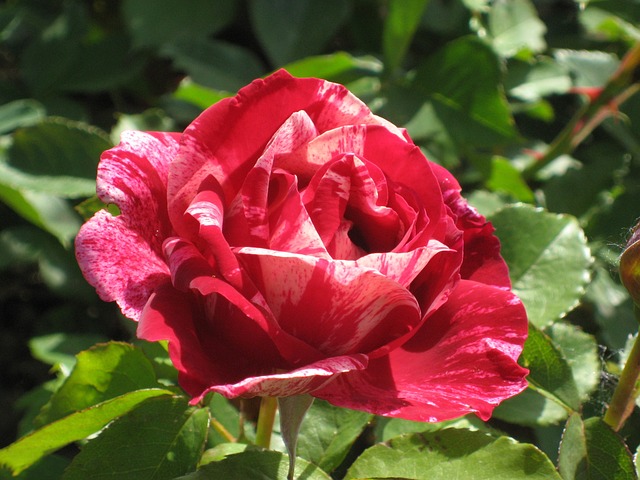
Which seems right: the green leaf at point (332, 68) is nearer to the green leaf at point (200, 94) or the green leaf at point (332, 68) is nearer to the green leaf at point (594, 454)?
the green leaf at point (200, 94)

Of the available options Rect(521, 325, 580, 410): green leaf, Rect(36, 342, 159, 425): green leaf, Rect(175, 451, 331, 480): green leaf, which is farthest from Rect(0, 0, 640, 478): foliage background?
Rect(175, 451, 331, 480): green leaf

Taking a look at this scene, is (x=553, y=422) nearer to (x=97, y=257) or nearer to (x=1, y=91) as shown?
(x=97, y=257)

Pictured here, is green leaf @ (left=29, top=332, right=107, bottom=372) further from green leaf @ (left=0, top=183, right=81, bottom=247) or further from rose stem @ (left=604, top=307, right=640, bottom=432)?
rose stem @ (left=604, top=307, right=640, bottom=432)

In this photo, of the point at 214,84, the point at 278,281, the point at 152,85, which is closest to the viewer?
the point at 278,281

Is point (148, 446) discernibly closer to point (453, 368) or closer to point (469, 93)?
point (453, 368)

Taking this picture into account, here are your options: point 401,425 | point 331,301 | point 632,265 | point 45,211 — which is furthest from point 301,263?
point 45,211

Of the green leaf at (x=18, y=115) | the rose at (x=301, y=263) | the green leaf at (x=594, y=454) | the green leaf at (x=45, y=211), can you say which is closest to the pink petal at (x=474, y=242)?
the rose at (x=301, y=263)

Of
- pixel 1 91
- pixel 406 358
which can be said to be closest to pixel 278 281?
pixel 406 358
